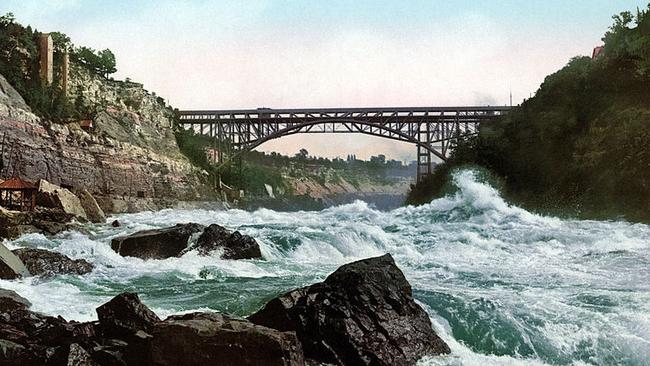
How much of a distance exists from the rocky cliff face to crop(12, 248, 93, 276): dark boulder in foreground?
A: 71.6 feet

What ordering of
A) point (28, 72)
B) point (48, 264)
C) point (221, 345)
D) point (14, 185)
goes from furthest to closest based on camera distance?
point (28, 72) < point (14, 185) < point (48, 264) < point (221, 345)

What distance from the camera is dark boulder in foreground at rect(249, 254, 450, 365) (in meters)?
7.42

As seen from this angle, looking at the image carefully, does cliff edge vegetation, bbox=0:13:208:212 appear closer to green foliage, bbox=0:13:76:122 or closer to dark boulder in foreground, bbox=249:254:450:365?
green foliage, bbox=0:13:76:122

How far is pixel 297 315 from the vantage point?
7.87 m

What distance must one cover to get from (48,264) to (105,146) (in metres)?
32.2

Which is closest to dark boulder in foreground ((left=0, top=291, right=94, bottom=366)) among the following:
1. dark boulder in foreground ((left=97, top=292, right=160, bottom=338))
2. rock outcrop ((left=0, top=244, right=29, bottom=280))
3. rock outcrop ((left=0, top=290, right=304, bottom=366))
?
rock outcrop ((left=0, top=290, right=304, bottom=366))

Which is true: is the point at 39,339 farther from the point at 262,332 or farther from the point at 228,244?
the point at 228,244

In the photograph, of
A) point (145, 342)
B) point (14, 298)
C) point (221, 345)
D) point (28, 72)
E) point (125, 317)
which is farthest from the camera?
point (28, 72)

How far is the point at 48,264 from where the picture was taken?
44.2ft

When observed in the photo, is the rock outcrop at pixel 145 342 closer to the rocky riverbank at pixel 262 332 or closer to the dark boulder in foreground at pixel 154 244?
the rocky riverbank at pixel 262 332

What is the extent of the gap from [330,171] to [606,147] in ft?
391

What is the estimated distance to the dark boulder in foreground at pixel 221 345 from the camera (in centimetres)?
628

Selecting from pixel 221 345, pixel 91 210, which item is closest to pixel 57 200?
pixel 91 210

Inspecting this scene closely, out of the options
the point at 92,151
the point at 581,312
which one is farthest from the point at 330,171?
the point at 581,312
